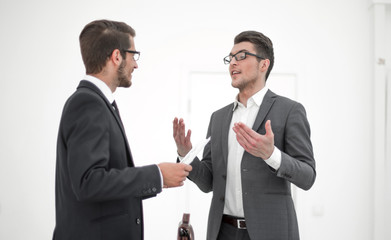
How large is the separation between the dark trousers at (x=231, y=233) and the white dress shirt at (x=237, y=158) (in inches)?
2.9

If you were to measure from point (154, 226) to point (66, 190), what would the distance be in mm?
2374

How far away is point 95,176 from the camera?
1150 millimetres

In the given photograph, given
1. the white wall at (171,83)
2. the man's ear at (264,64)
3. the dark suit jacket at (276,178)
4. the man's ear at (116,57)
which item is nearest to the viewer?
the man's ear at (116,57)

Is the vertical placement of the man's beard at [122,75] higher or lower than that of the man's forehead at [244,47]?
lower

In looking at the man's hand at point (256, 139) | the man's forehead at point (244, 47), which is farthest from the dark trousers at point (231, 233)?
the man's forehead at point (244, 47)

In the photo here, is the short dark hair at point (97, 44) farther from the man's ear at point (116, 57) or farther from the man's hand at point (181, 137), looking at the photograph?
the man's hand at point (181, 137)

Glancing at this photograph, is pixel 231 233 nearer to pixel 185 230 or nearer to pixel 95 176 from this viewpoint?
pixel 185 230

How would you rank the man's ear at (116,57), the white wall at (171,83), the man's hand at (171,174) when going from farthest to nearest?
the white wall at (171,83) < the man's ear at (116,57) < the man's hand at (171,174)

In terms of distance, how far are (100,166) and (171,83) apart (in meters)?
2.50

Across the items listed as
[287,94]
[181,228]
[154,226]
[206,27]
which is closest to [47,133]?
[154,226]

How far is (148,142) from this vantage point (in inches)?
140

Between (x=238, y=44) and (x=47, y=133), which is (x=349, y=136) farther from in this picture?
(x=47, y=133)

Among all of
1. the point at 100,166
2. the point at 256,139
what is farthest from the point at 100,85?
the point at 256,139

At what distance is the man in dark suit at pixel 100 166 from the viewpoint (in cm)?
117
